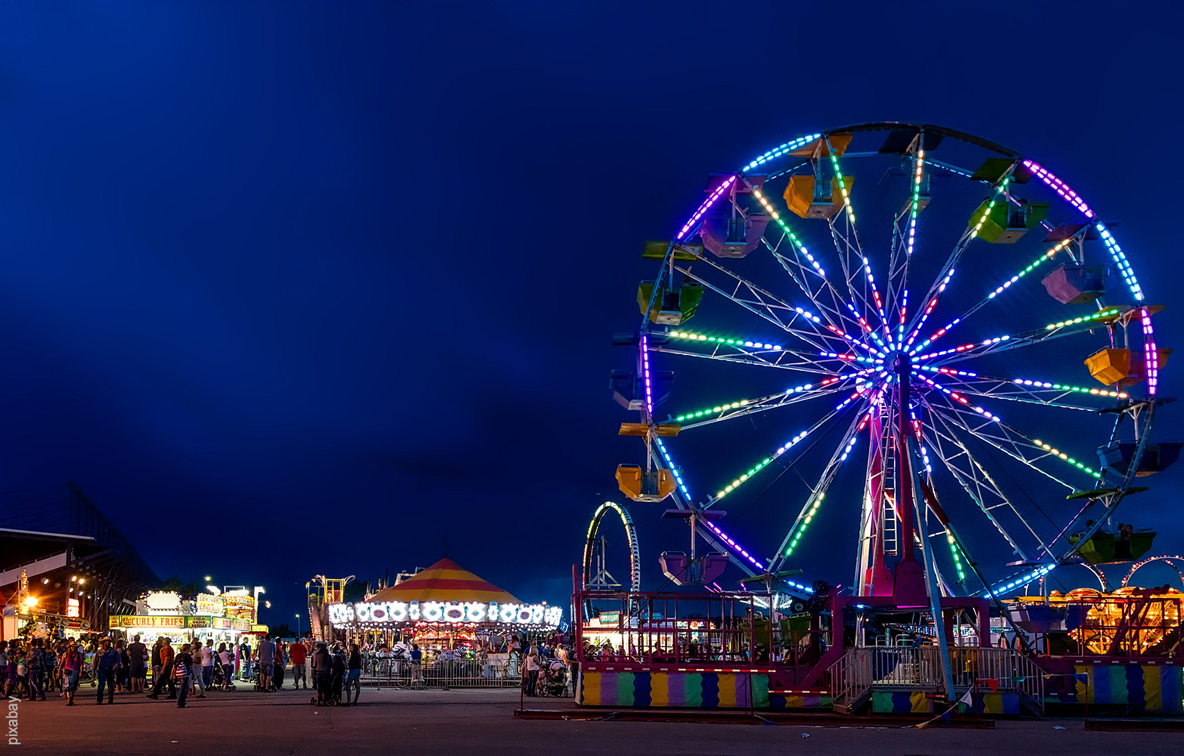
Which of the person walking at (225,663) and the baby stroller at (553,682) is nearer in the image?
the baby stroller at (553,682)

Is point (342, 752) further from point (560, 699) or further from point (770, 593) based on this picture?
point (560, 699)

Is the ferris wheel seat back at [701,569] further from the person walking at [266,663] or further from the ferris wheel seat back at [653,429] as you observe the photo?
the person walking at [266,663]

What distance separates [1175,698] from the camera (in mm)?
20781

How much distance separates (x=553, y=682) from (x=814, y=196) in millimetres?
12365

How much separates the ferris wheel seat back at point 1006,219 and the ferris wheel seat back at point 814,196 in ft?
9.04

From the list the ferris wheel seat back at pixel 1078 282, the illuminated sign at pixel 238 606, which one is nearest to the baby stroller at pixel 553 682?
the ferris wheel seat back at pixel 1078 282

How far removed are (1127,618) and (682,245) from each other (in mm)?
11338

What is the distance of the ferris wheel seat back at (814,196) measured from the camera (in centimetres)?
2408

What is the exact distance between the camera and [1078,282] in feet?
78.5

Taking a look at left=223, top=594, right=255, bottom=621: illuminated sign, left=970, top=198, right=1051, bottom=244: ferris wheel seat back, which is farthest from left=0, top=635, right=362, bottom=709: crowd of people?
left=223, top=594, right=255, bottom=621: illuminated sign

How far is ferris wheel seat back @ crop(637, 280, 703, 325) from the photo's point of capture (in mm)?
24891

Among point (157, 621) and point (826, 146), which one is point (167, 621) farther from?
point (826, 146)

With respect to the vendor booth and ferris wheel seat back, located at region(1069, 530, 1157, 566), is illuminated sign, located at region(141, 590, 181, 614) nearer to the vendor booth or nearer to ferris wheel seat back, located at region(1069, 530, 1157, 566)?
the vendor booth

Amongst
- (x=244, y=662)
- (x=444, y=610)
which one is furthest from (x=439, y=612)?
(x=244, y=662)
